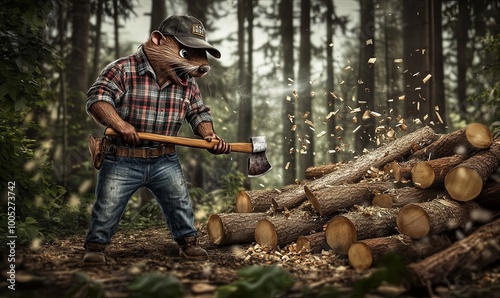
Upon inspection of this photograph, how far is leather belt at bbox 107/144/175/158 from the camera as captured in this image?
428 centimetres

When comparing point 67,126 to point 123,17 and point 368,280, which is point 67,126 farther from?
point 368,280

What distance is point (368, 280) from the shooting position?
287 cm

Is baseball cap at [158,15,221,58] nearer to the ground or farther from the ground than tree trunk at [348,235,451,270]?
farther from the ground

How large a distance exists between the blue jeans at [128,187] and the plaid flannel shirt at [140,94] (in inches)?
12.3

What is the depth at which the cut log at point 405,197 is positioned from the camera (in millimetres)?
5629

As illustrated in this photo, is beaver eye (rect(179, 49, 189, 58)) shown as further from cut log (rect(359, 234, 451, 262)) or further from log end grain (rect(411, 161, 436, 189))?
log end grain (rect(411, 161, 436, 189))

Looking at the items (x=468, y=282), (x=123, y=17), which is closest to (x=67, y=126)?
(x=123, y=17)

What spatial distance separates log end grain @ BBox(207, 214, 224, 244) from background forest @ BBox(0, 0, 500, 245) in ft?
5.91

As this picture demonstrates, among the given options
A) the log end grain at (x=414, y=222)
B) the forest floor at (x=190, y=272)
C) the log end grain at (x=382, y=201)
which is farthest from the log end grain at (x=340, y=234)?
the log end grain at (x=382, y=201)

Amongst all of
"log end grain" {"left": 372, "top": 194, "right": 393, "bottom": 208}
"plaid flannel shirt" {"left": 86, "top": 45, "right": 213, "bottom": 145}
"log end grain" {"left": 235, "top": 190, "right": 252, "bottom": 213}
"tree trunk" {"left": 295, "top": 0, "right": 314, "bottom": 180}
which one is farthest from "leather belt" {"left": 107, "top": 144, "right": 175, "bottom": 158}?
"tree trunk" {"left": 295, "top": 0, "right": 314, "bottom": 180}

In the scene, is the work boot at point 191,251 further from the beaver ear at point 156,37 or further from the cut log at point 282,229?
the beaver ear at point 156,37

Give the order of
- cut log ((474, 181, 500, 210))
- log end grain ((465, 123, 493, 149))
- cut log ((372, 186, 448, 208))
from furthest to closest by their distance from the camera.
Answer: cut log ((372, 186, 448, 208)) → log end grain ((465, 123, 493, 149)) → cut log ((474, 181, 500, 210))

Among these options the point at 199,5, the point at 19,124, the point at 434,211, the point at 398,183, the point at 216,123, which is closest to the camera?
the point at 434,211

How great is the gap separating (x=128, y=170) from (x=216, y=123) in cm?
914
